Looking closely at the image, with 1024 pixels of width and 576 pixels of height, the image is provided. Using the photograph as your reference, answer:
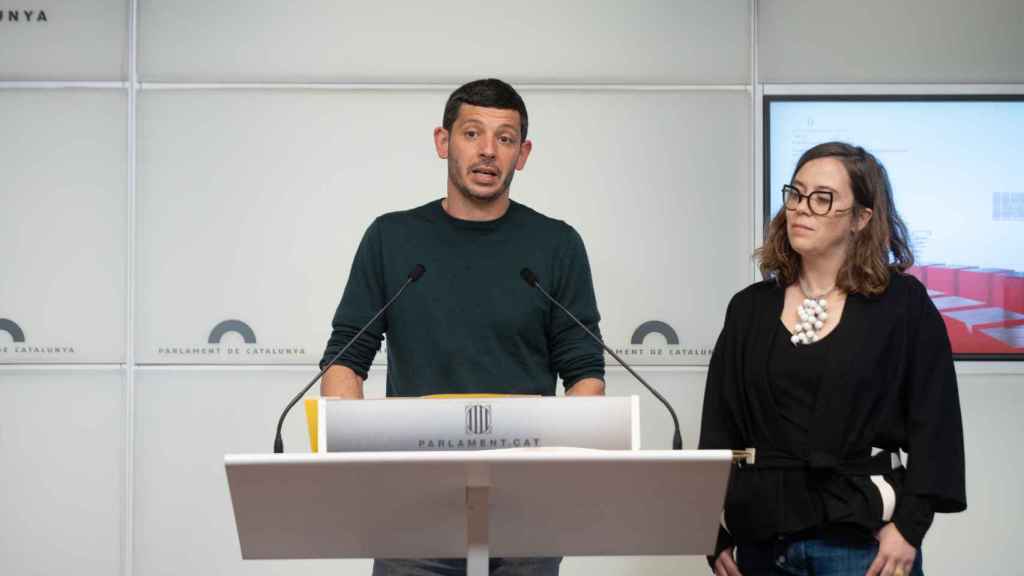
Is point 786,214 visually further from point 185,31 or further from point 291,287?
point 185,31

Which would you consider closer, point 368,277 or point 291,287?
point 368,277

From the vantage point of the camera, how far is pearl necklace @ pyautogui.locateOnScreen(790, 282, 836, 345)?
8.98 ft

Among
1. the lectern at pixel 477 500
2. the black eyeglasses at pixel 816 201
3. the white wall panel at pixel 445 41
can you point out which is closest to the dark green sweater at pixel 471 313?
the black eyeglasses at pixel 816 201

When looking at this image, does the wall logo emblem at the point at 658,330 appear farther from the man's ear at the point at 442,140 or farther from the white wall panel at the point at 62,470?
the white wall panel at the point at 62,470

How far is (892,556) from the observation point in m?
2.60

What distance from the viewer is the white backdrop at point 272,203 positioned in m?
4.46

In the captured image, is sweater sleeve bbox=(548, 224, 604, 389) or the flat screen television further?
the flat screen television

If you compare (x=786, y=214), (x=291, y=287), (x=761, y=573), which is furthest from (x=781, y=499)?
(x=291, y=287)

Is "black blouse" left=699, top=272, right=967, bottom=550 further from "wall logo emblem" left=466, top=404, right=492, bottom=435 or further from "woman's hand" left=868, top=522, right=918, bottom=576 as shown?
"wall logo emblem" left=466, top=404, right=492, bottom=435

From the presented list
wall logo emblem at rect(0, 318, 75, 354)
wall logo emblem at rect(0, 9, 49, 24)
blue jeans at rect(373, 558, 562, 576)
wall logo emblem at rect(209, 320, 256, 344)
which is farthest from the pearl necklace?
wall logo emblem at rect(0, 9, 49, 24)

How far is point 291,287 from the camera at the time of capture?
4.48m

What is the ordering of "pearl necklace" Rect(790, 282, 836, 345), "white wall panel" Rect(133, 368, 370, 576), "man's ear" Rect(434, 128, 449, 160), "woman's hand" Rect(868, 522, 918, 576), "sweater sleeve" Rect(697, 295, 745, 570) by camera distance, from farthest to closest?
"white wall panel" Rect(133, 368, 370, 576) → "man's ear" Rect(434, 128, 449, 160) → "sweater sleeve" Rect(697, 295, 745, 570) → "pearl necklace" Rect(790, 282, 836, 345) → "woman's hand" Rect(868, 522, 918, 576)

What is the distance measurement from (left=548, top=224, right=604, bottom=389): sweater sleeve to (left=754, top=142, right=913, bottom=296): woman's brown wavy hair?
42 cm

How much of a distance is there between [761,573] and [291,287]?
2285mm
